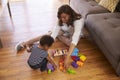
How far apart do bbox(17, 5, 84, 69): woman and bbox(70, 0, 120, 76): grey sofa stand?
201 millimetres

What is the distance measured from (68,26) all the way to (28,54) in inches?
25.0

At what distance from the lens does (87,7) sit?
240cm

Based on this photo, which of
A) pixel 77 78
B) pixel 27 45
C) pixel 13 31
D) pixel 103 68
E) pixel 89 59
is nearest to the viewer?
pixel 77 78

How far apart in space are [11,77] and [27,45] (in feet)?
1.88

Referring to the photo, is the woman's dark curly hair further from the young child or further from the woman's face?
the young child

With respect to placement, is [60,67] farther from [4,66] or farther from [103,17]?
[103,17]

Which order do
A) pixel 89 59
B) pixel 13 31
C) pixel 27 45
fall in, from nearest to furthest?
pixel 89 59 < pixel 27 45 < pixel 13 31

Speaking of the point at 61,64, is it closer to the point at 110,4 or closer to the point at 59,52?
the point at 59,52

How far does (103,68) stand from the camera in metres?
1.88

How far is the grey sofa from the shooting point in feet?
5.42

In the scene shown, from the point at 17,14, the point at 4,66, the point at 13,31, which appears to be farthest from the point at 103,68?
the point at 17,14

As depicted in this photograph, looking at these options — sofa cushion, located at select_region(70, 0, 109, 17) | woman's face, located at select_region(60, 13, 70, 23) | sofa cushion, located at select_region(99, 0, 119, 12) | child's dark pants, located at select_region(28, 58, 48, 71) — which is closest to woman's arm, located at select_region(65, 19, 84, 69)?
woman's face, located at select_region(60, 13, 70, 23)

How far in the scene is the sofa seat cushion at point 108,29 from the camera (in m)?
1.63

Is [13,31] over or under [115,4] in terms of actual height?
under
